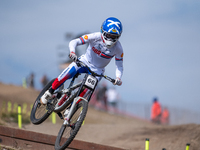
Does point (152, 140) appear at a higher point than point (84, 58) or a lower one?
lower

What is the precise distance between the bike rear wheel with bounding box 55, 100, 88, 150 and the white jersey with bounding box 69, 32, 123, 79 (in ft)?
3.94

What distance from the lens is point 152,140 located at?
12344 millimetres

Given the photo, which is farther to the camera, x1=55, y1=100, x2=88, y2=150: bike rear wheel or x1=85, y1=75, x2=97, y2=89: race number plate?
x1=85, y1=75, x2=97, y2=89: race number plate

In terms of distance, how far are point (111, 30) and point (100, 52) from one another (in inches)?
29.1

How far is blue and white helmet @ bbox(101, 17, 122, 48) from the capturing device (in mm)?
6887

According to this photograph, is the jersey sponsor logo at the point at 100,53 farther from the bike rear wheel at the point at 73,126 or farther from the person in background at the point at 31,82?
the person in background at the point at 31,82

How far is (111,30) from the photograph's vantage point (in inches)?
270

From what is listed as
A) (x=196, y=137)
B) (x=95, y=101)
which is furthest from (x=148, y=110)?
(x=196, y=137)

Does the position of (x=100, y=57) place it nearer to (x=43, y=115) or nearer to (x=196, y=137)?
(x=43, y=115)

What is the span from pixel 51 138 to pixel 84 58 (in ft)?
7.09

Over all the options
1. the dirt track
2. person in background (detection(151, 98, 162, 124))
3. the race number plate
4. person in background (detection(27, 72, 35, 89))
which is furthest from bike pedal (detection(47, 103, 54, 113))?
person in background (detection(27, 72, 35, 89))

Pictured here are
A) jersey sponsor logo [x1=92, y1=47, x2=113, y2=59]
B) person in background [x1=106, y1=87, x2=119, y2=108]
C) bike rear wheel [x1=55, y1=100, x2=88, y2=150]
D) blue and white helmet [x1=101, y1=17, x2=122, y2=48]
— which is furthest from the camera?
person in background [x1=106, y1=87, x2=119, y2=108]

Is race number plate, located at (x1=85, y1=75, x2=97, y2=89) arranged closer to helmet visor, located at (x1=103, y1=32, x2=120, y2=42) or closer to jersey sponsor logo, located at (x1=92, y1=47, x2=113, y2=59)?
jersey sponsor logo, located at (x1=92, y1=47, x2=113, y2=59)

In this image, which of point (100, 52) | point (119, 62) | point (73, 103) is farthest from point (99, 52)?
point (73, 103)
